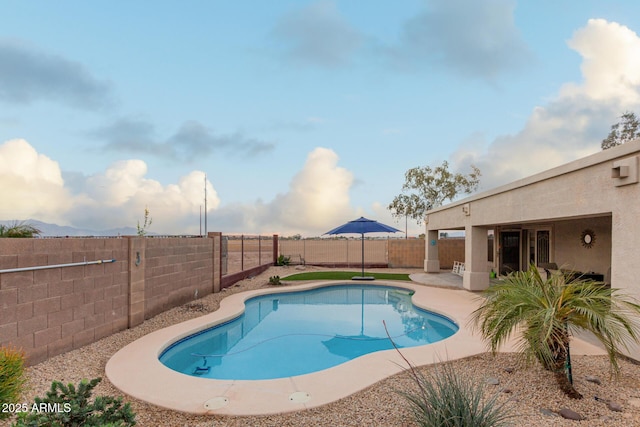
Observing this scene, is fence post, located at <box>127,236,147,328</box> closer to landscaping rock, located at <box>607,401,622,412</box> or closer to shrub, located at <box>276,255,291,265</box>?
landscaping rock, located at <box>607,401,622,412</box>

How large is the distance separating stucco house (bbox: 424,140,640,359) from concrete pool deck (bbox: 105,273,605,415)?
7.48 ft

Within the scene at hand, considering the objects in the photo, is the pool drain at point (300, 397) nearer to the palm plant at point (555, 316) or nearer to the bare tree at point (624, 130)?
the palm plant at point (555, 316)

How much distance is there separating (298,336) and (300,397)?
13.8ft

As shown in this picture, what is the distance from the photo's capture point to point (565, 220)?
38.2 feet

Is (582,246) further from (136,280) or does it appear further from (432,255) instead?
(136,280)

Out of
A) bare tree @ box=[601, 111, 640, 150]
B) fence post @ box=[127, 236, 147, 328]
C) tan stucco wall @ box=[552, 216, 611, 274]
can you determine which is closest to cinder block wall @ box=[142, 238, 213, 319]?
fence post @ box=[127, 236, 147, 328]

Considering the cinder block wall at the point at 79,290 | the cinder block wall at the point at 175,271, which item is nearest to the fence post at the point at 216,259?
the cinder block wall at the point at 175,271

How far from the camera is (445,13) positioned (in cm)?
1047

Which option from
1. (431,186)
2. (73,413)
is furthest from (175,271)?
(431,186)

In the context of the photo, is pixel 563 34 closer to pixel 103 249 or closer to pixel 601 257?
pixel 601 257

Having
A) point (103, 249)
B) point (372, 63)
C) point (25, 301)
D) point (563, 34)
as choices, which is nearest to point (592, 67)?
point (563, 34)

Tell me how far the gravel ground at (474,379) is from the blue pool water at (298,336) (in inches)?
65.4

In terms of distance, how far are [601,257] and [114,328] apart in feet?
47.1

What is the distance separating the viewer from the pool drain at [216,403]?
428 cm
